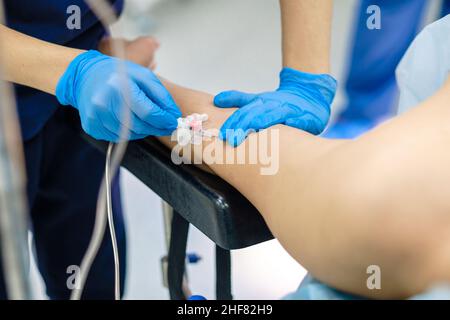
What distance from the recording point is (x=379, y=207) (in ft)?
2.59

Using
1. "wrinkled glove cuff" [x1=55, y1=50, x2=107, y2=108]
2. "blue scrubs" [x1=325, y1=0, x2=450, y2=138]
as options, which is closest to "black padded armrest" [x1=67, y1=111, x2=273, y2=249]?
"wrinkled glove cuff" [x1=55, y1=50, x2=107, y2=108]

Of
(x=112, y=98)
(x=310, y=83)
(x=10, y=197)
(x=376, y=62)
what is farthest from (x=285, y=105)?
(x=376, y=62)

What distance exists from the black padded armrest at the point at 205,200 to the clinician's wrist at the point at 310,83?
0.33m

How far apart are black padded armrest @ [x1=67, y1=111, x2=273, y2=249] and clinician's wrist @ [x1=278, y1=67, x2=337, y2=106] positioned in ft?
1.07

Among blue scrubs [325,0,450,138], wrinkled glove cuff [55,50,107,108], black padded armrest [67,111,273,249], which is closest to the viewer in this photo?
black padded armrest [67,111,273,249]

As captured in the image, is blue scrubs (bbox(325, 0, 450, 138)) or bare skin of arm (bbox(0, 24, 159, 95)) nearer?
bare skin of arm (bbox(0, 24, 159, 95))

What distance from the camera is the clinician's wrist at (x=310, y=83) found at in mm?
1280

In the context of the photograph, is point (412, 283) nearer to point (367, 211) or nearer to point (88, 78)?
point (367, 211)

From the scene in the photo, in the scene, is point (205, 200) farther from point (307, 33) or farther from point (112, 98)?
point (307, 33)

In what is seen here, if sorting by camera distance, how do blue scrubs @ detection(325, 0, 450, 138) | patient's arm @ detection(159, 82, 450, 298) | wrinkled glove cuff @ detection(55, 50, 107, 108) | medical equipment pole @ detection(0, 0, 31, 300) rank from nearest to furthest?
medical equipment pole @ detection(0, 0, 31, 300)
patient's arm @ detection(159, 82, 450, 298)
wrinkled glove cuff @ detection(55, 50, 107, 108)
blue scrubs @ detection(325, 0, 450, 138)

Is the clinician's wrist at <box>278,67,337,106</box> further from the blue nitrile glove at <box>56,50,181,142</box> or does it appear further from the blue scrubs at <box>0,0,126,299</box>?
the blue scrubs at <box>0,0,126,299</box>

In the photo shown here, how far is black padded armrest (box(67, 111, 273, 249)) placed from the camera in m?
1.00

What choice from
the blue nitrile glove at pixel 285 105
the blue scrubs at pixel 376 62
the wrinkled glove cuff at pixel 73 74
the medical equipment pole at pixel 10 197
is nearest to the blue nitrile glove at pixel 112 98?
the wrinkled glove cuff at pixel 73 74
